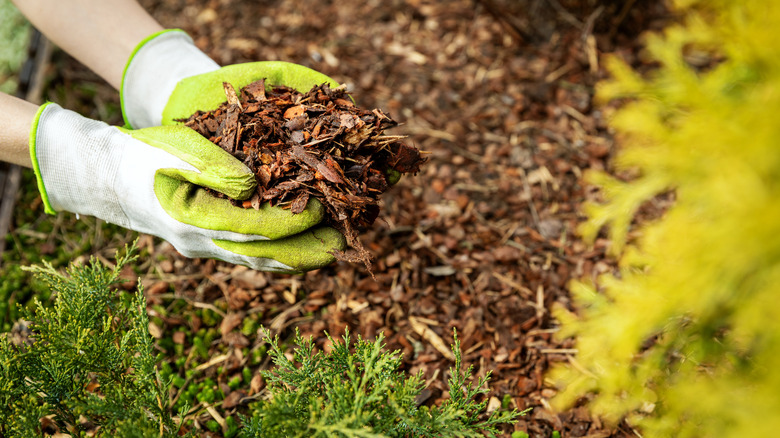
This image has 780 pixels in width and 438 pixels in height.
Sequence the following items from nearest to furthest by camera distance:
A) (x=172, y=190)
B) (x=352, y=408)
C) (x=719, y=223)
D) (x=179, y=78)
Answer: (x=719, y=223), (x=352, y=408), (x=172, y=190), (x=179, y=78)

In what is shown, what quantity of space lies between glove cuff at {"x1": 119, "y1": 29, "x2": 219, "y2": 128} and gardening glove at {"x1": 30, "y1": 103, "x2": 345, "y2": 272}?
0.43m

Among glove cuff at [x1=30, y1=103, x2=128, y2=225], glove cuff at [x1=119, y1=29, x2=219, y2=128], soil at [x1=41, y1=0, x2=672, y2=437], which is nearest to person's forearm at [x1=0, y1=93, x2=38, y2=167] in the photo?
glove cuff at [x1=30, y1=103, x2=128, y2=225]

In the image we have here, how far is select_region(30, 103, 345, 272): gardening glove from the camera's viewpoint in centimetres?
198

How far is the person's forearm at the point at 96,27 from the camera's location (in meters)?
2.58

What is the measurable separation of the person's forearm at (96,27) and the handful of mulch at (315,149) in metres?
0.80

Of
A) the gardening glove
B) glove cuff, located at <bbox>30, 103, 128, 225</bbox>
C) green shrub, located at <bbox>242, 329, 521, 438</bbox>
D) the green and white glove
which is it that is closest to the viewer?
green shrub, located at <bbox>242, 329, 521, 438</bbox>

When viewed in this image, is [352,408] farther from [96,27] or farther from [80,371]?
[96,27]

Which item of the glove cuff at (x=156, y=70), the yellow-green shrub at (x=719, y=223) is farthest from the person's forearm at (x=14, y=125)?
the yellow-green shrub at (x=719, y=223)

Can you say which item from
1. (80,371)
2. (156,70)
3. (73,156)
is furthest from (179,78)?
(80,371)

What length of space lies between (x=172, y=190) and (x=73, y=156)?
0.57m

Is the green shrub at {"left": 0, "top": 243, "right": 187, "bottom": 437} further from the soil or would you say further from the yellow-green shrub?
the yellow-green shrub

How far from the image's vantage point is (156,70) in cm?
261

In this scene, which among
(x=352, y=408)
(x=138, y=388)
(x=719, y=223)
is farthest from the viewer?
(x=138, y=388)

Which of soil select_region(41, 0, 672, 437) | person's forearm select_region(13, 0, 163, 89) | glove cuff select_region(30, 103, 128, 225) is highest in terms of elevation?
person's forearm select_region(13, 0, 163, 89)
